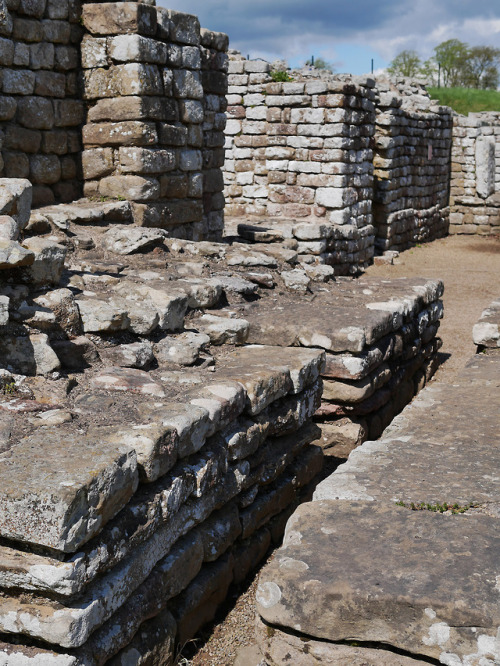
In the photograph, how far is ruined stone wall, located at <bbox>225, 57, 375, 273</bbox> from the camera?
37.4ft

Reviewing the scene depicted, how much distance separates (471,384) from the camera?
4391mm

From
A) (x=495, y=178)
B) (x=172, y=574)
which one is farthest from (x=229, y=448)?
(x=495, y=178)

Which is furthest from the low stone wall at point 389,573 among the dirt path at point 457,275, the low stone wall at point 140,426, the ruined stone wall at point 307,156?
the ruined stone wall at point 307,156

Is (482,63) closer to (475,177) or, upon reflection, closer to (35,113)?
(475,177)

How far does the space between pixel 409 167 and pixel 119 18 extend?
9615mm

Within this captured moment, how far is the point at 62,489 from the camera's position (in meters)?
2.31

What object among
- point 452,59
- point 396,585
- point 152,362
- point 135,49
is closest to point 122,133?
point 135,49

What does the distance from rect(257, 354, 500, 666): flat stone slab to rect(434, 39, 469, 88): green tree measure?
42311mm

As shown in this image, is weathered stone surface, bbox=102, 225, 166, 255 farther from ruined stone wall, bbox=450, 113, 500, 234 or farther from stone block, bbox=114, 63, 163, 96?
ruined stone wall, bbox=450, 113, 500, 234

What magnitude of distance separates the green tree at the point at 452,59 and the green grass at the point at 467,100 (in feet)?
39.7

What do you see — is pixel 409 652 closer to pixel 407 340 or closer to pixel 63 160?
pixel 407 340

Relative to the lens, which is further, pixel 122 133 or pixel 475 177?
pixel 475 177

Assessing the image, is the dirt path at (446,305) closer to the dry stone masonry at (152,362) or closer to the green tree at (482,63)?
the dry stone masonry at (152,362)

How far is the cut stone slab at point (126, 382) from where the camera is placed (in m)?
3.51
